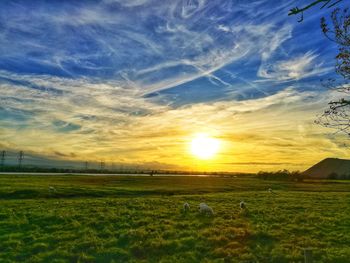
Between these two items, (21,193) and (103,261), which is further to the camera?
Answer: (21,193)

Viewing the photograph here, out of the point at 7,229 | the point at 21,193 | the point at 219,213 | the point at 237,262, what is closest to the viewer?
the point at 237,262

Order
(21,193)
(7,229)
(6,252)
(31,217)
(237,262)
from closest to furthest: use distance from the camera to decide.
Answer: (237,262) → (6,252) → (7,229) → (31,217) → (21,193)

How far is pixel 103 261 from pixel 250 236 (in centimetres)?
901

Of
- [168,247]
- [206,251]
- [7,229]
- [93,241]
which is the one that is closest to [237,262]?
[206,251]

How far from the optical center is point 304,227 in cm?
2220

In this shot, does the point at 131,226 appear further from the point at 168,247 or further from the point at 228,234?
the point at 228,234

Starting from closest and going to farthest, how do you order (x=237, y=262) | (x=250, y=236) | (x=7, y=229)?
(x=237, y=262), (x=250, y=236), (x=7, y=229)

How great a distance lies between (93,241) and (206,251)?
640 centimetres

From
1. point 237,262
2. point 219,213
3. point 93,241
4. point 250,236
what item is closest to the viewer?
point 237,262

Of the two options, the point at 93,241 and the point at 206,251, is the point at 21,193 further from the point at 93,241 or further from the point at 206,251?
the point at 206,251

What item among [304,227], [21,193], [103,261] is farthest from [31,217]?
[21,193]

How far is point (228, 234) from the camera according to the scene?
19.6 metres

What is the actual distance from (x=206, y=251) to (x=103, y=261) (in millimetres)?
5301

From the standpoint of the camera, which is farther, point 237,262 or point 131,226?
point 131,226
